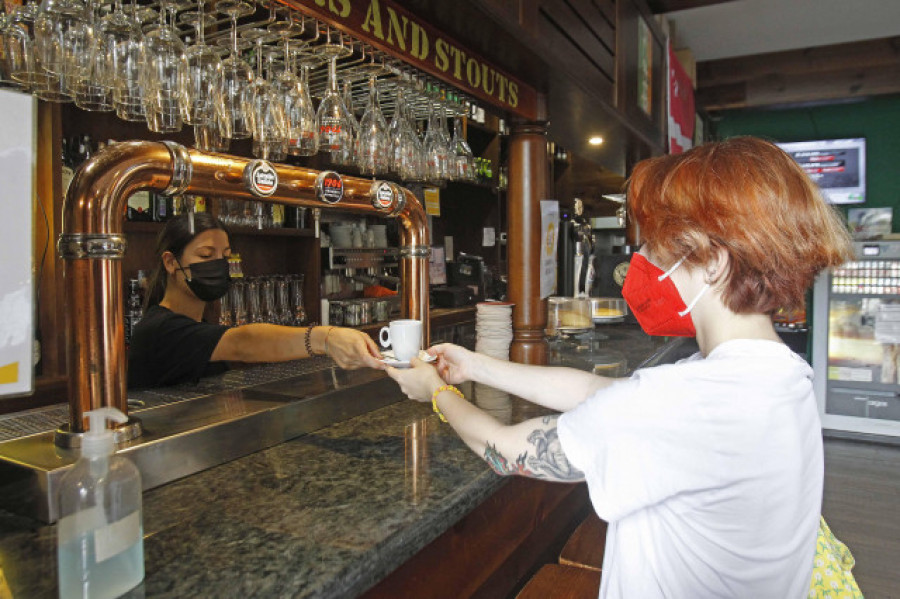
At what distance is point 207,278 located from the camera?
2.25m

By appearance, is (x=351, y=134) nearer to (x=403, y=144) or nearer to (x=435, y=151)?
(x=403, y=144)

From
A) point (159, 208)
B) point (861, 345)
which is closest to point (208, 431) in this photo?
point (159, 208)

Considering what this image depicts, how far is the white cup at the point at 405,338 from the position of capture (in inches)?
57.9

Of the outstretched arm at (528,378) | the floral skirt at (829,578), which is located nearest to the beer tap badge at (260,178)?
the outstretched arm at (528,378)

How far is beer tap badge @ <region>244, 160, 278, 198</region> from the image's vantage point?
1401 millimetres

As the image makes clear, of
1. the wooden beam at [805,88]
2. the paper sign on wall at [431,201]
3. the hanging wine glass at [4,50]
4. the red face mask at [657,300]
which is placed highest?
the wooden beam at [805,88]

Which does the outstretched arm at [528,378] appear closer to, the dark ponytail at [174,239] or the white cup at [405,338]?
the white cup at [405,338]

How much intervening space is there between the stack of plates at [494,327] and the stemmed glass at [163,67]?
1258mm

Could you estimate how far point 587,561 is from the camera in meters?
1.65

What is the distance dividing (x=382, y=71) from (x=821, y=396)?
5690mm

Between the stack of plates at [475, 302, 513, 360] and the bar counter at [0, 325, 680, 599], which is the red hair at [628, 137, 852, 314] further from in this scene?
the stack of plates at [475, 302, 513, 360]

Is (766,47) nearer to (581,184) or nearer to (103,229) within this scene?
(581,184)

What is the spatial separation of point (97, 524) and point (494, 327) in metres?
1.71

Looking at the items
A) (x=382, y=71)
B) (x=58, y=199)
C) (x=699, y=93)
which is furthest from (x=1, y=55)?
(x=699, y=93)
